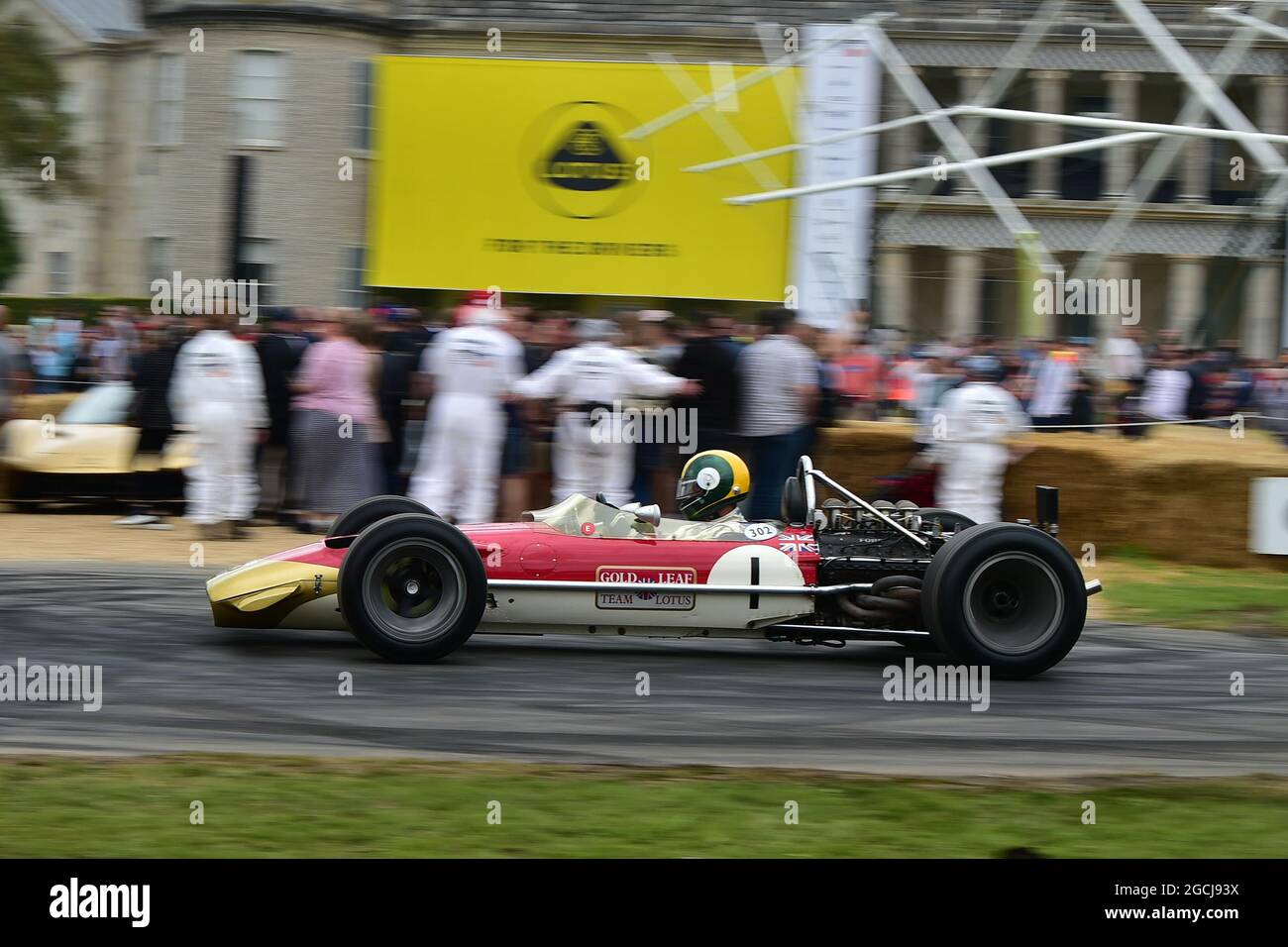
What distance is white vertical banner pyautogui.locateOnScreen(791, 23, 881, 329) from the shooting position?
20297 mm

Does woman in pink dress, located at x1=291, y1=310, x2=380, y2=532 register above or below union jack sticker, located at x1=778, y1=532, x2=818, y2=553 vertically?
above

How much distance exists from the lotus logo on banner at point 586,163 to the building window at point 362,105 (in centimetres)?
1368

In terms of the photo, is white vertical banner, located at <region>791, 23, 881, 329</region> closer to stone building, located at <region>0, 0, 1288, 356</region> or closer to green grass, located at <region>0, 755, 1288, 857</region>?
stone building, located at <region>0, 0, 1288, 356</region>

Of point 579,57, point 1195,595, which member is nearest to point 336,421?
point 1195,595

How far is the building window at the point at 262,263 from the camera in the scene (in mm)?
31875

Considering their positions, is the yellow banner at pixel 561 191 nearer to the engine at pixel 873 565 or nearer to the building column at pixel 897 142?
the engine at pixel 873 565

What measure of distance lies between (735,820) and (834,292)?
15.6m

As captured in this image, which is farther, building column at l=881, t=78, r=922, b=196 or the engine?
building column at l=881, t=78, r=922, b=196

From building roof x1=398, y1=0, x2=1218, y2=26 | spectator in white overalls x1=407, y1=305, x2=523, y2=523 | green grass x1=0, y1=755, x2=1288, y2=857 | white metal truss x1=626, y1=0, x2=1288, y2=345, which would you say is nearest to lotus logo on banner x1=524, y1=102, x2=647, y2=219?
white metal truss x1=626, y1=0, x2=1288, y2=345

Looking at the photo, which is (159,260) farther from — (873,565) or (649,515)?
(873,565)

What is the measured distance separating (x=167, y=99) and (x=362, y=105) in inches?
177

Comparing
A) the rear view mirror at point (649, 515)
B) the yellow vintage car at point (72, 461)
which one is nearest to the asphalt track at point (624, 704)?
the rear view mirror at point (649, 515)

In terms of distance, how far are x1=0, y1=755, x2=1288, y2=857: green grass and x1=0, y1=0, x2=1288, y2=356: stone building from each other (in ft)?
82.4

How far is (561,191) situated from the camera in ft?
63.0
